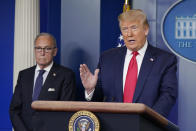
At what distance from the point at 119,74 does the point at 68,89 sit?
1.31 meters

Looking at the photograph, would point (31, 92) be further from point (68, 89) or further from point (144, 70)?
point (144, 70)

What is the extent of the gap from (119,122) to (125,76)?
1.33 metres

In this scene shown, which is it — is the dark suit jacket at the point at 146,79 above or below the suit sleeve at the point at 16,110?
above

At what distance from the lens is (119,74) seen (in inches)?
139

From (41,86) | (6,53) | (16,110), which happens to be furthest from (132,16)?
(6,53)

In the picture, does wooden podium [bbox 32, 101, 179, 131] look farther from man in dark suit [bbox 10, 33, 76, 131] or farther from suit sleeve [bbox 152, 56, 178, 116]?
man in dark suit [bbox 10, 33, 76, 131]

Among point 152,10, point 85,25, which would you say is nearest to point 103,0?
point 85,25

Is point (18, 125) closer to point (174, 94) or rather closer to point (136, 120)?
point (174, 94)

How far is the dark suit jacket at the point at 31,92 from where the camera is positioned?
470 cm

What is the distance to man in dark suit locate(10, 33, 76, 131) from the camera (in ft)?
15.4

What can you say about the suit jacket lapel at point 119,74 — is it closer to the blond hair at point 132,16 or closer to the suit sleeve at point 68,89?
the blond hair at point 132,16

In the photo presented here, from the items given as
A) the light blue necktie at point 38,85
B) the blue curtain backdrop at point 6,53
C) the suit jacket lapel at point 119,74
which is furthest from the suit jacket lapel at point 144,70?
the blue curtain backdrop at point 6,53

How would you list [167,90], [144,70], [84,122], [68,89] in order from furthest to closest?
1. [68,89]
2. [144,70]
3. [167,90]
4. [84,122]

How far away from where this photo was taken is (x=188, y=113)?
4.74 meters
